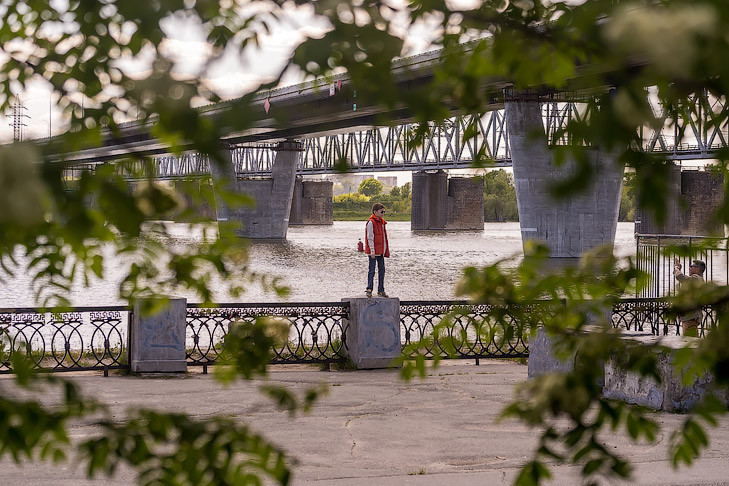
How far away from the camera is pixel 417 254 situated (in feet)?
188

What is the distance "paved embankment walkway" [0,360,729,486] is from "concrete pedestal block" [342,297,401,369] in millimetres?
326

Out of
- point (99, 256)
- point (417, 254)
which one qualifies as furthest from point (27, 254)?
point (417, 254)

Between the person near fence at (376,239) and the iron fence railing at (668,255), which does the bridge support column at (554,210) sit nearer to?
the iron fence railing at (668,255)

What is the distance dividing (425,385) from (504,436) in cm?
289

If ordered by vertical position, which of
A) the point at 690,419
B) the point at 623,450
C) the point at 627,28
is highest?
the point at 627,28

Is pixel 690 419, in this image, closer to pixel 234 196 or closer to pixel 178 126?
pixel 234 196

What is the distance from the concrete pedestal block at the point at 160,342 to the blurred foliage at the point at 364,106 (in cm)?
924

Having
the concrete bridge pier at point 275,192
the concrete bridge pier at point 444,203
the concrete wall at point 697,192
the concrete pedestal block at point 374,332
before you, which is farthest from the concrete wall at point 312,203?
the concrete pedestal block at point 374,332

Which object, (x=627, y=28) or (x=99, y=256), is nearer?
(x=627, y=28)

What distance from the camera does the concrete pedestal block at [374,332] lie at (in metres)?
12.6

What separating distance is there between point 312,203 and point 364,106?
134195mm

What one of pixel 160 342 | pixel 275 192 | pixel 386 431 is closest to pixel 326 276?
pixel 160 342

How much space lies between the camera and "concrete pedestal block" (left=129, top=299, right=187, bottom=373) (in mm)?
11875

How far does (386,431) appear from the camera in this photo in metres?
8.65
